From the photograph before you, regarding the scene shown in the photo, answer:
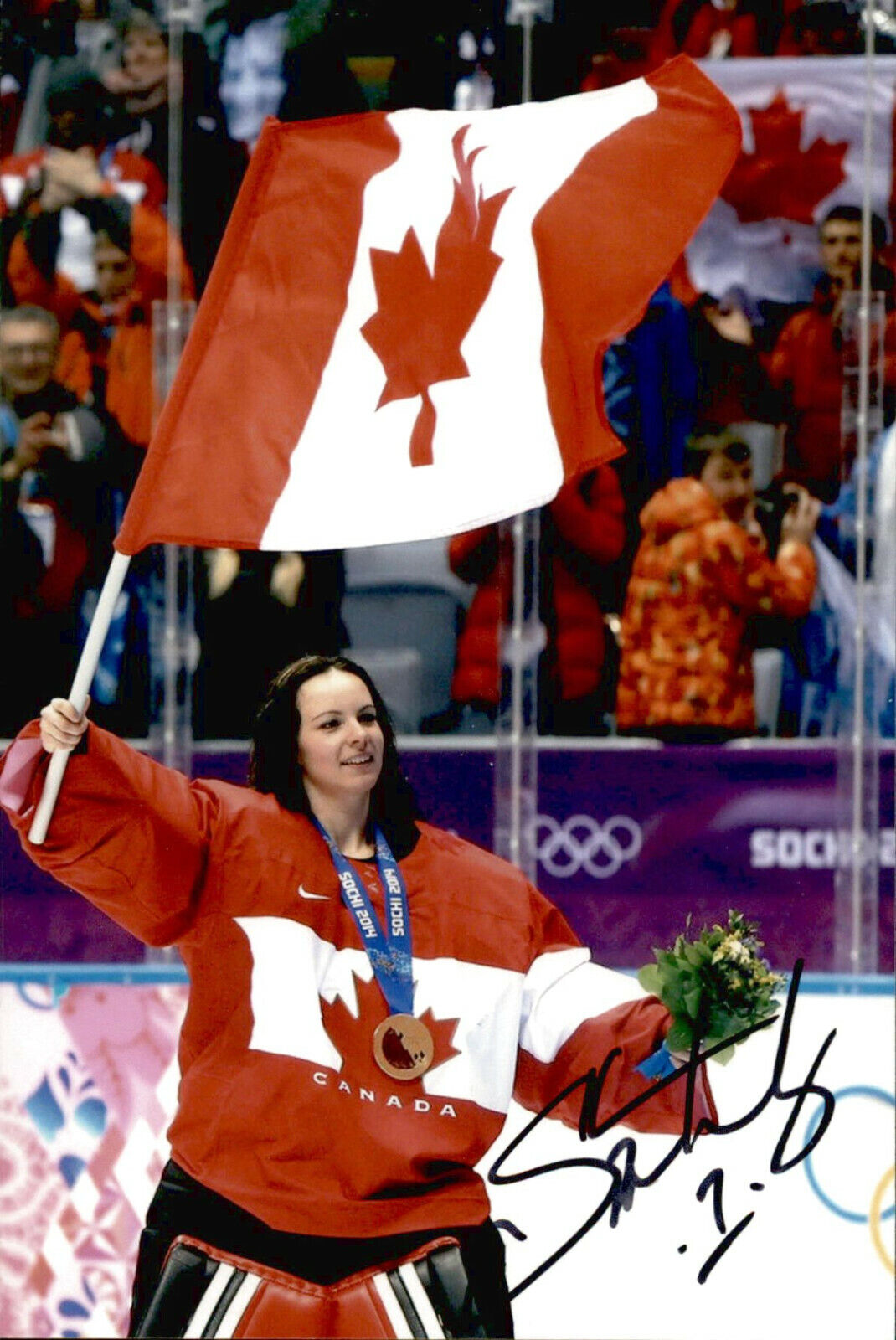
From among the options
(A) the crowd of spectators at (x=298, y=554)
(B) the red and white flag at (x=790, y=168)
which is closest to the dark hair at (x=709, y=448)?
(A) the crowd of spectators at (x=298, y=554)

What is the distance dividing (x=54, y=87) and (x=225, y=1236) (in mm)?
4097

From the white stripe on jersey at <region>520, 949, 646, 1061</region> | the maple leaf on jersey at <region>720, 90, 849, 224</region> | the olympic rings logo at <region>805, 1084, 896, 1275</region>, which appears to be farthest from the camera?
the maple leaf on jersey at <region>720, 90, 849, 224</region>

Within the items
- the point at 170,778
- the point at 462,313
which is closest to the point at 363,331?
the point at 462,313

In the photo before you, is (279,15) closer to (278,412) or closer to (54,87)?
(54,87)

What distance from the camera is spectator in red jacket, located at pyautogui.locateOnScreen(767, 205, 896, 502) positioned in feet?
22.7

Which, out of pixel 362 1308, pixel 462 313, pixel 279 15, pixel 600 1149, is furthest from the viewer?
pixel 279 15

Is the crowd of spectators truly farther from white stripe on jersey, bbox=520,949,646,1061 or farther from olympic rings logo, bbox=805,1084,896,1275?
white stripe on jersey, bbox=520,949,646,1061

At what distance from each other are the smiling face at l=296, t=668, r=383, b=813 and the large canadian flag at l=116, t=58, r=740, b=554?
0.96ft

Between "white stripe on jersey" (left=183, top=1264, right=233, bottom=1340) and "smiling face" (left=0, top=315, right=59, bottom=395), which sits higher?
"smiling face" (left=0, top=315, right=59, bottom=395)

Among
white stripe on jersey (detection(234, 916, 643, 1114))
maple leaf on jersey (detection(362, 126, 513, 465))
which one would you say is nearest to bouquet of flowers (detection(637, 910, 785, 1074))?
white stripe on jersey (detection(234, 916, 643, 1114))

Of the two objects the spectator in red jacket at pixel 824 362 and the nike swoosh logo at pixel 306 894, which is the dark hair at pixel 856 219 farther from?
the nike swoosh logo at pixel 306 894

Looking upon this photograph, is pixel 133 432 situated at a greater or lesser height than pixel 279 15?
lesser

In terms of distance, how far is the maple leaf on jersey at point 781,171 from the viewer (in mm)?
7035

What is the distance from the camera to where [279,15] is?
679cm
